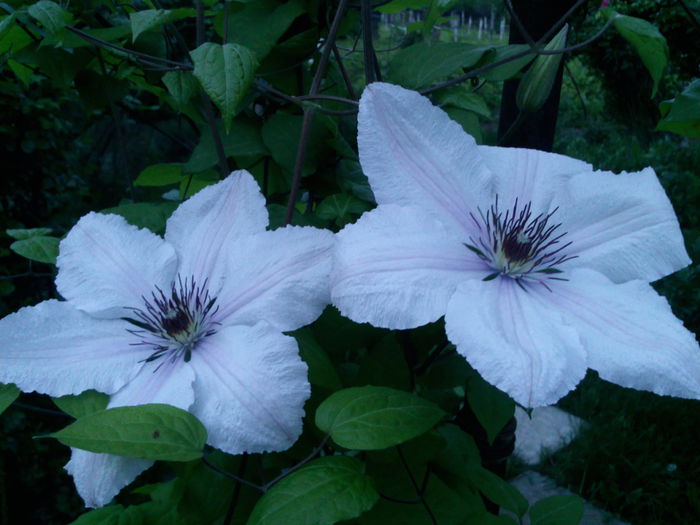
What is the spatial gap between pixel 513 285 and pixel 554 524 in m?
0.35

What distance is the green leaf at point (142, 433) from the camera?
53 centimetres

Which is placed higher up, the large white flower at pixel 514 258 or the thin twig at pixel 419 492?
the large white flower at pixel 514 258

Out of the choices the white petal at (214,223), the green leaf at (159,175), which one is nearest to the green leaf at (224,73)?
the white petal at (214,223)

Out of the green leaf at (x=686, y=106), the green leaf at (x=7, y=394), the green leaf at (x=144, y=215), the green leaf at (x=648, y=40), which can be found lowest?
the green leaf at (x=7, y=394)

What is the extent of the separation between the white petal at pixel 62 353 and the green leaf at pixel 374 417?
0.21 metres

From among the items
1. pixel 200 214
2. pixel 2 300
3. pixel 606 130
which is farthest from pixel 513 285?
pixel 606 130

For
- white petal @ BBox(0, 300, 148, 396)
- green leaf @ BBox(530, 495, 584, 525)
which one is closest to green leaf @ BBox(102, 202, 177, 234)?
white petal @ BBox(0, 300, 148, 396)

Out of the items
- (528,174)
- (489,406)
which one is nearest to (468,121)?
(528,174)

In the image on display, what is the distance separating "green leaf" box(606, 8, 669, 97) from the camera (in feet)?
2.45

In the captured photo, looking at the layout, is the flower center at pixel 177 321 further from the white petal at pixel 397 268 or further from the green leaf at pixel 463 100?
the green leaf at pixel 463 100

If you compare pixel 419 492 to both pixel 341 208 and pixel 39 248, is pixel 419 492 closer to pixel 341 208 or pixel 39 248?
pixel 341 208

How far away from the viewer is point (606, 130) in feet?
17.5

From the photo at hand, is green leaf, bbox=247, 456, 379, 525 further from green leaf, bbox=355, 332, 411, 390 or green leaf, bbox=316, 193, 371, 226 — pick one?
green leaf, bbox=316, 193, 371, 226

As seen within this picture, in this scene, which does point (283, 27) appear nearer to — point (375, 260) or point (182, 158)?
point (375, 260)
